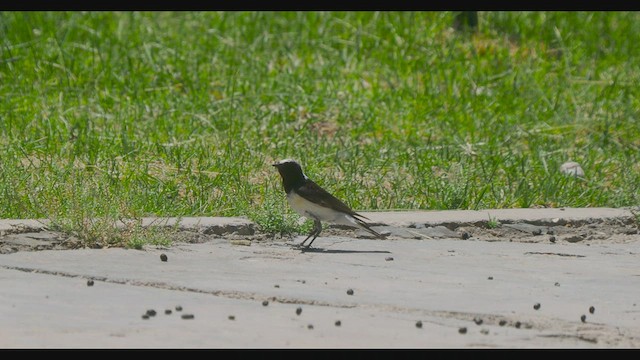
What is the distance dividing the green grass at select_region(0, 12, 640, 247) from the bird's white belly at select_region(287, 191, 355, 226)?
0.20 m

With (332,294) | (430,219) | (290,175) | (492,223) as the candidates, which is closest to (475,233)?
(492,223)

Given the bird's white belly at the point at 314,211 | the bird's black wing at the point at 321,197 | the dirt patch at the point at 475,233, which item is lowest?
the dirt patch at the point at 475,233

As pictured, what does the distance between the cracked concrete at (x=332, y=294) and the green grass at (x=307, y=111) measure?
0.66m

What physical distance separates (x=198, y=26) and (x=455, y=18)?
8.47 feet

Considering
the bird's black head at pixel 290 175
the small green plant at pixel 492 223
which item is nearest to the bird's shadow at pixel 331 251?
the bird's black head at pixel 290 175

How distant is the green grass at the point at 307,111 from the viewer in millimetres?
7539

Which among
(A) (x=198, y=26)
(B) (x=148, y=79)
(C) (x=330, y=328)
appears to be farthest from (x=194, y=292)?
(A) (x=198, y=26)

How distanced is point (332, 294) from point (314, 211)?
1.59m

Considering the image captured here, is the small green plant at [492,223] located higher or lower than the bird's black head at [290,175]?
lower

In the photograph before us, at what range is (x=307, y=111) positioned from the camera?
32.4ft

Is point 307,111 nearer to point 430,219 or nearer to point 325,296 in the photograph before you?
point 430,219

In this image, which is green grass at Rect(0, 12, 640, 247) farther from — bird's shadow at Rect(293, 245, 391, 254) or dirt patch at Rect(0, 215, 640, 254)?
bird's shadow at Rect(293, 245, 391, 254)

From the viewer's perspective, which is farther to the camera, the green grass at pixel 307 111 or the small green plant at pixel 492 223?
the green grass at pixel 307 111

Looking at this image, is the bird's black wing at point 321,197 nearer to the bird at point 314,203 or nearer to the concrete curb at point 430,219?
the bird at point 314,203
